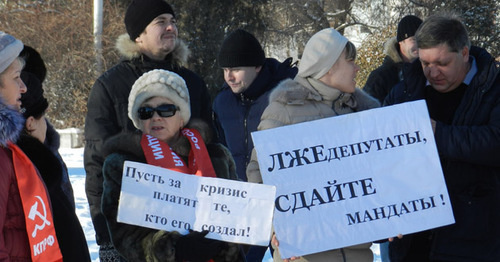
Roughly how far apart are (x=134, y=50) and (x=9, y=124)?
5.88ft

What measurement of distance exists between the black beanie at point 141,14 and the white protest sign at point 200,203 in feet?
5.19

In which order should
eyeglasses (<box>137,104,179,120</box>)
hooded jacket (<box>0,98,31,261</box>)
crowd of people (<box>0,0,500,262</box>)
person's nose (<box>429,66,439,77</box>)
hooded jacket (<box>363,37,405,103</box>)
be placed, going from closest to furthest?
hooded jacket (<box>0,98,31,261</box>) → crowd of people (<box>0,0,500,262</box>) → eyeglasses (<box>137,104,179,120</box>) → person's nose (<box>429,66,439,77</box>) → hooded jacket (<box>363,37,405,103</box>)

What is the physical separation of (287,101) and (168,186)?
0.71 m

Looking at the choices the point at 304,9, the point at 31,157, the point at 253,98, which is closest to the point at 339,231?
the point at 31,157

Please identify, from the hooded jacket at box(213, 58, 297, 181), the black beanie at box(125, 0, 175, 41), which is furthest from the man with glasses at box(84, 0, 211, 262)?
the hooded jacket at box(213, 58, 297, 181)

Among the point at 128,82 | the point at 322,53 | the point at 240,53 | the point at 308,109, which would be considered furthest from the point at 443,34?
the point at 240,53

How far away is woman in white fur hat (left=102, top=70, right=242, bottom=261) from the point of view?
2.79 metres

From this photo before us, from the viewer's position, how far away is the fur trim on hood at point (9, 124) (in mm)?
2383

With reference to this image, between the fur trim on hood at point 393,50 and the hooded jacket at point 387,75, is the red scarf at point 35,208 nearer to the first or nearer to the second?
the hooded jacket at point 387,75

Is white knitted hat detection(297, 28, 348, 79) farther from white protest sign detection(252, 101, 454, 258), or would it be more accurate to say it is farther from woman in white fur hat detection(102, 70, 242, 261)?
woman in white fur hat detection(102, 70, 242, 261)

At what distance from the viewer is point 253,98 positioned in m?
4.96

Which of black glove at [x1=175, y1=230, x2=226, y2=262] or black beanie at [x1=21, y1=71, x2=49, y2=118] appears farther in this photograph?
black beanie at [x1=21, y1=71, x2=49, y2=118]

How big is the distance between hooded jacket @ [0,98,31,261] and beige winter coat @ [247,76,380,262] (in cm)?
113

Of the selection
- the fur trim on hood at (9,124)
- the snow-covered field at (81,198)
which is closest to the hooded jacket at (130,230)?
the fur trim on hood at (9,124)
